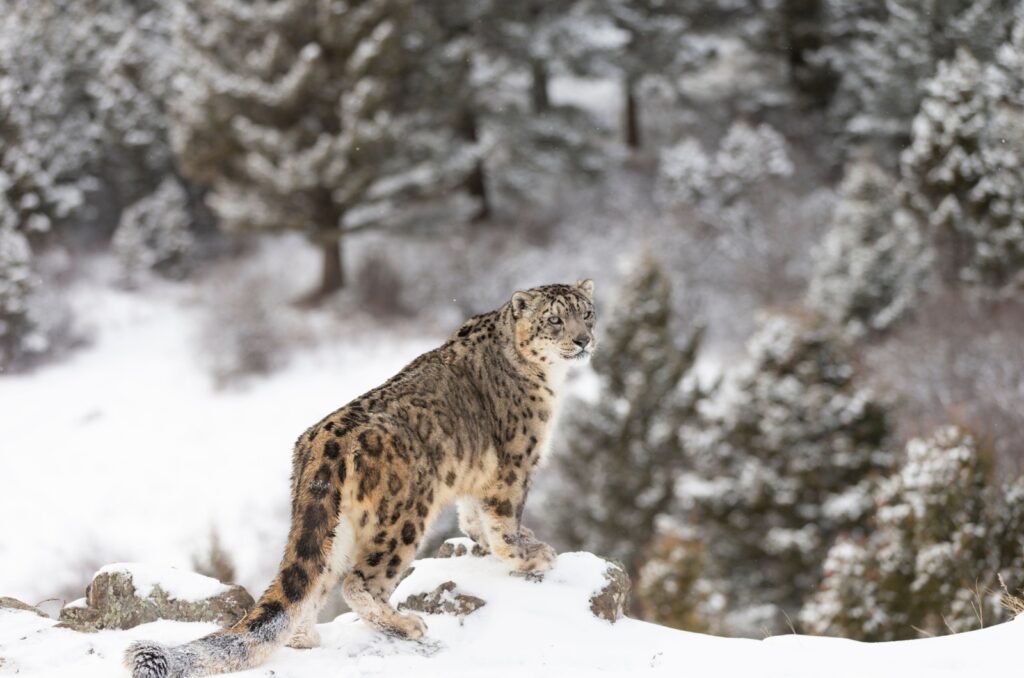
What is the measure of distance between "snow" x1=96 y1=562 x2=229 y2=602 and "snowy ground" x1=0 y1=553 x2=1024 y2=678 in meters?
0.25

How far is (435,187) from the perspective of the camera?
29641 millimetres

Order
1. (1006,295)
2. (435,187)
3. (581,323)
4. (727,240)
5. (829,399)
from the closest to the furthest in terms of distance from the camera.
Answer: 1. (581,323)
2. (829,399)
3. (1006,295)
4. (435,187)
5. (727,240)

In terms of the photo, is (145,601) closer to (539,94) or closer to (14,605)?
(14,605)

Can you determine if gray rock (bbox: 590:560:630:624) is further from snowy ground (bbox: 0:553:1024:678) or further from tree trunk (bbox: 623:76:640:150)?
tree trunk (bbox: 623:76:640:150)

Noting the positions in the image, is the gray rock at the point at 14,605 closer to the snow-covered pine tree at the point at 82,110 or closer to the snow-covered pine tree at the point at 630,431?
the snow-covered pine tree at the point at 630,431

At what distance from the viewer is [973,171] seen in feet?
90.6

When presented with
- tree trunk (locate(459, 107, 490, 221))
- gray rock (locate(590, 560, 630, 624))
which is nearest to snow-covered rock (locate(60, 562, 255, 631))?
gray rock (locate(590, 560, 630, 624))

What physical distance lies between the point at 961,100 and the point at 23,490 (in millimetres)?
24792

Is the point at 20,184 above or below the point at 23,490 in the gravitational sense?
above

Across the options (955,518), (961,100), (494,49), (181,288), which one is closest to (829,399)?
(955,518)

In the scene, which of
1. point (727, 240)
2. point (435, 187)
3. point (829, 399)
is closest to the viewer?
point (829, 399)

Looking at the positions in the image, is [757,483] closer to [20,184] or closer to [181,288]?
[181,288]

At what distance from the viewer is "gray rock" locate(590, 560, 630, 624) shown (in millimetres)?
6738

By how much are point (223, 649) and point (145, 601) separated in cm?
195
